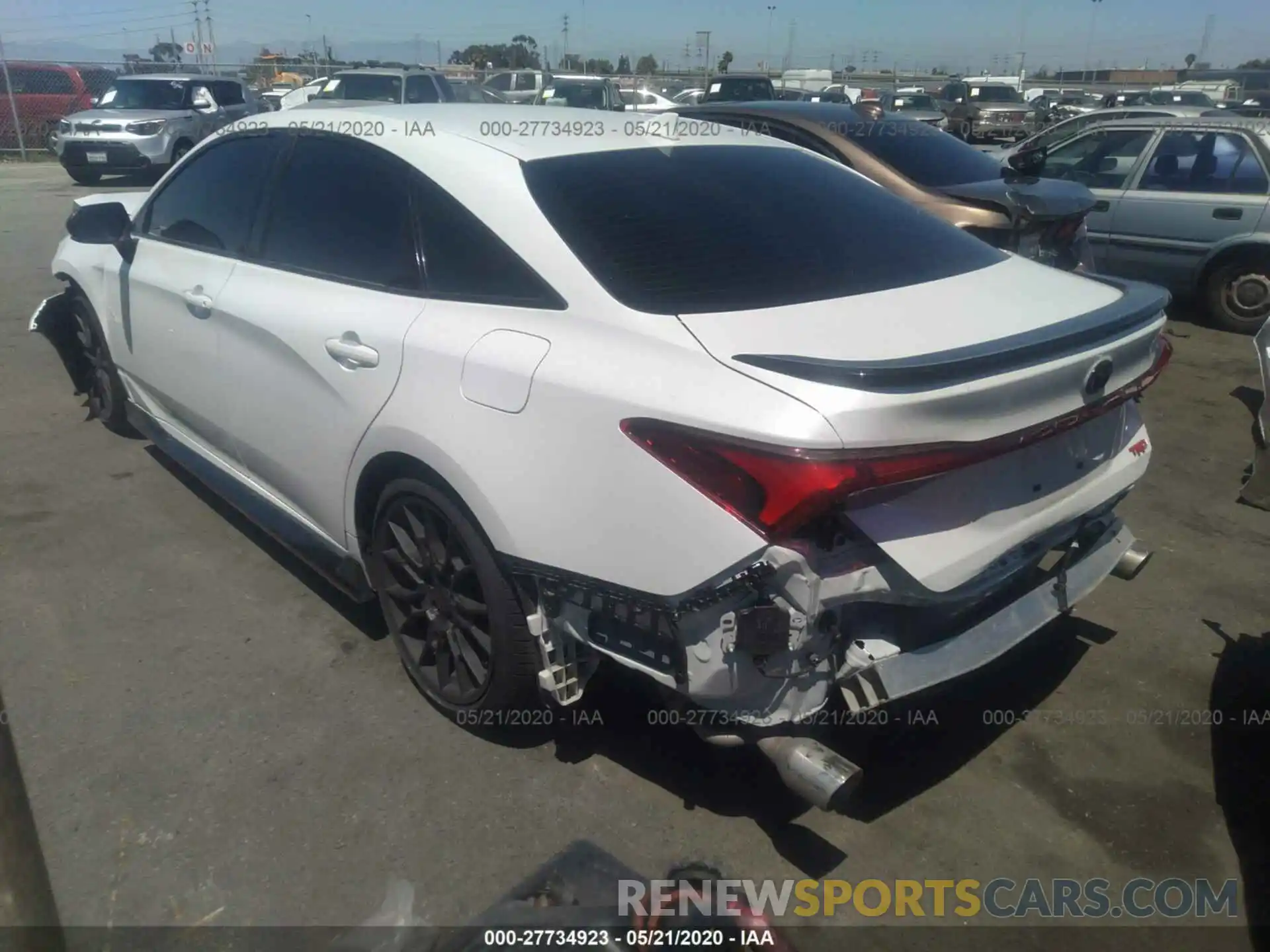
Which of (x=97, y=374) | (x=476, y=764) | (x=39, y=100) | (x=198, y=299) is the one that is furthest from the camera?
(x=39, y=100)

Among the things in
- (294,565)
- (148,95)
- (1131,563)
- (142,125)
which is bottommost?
(294,565)

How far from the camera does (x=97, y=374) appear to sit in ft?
16.9

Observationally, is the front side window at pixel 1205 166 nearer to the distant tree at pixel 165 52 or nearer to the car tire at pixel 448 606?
the car tire at pixel 448 606

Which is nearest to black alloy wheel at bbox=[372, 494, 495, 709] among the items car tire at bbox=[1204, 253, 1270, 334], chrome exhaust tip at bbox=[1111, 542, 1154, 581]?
chrome exhaust tip at bbox=[1111, 542, 1154, 581]

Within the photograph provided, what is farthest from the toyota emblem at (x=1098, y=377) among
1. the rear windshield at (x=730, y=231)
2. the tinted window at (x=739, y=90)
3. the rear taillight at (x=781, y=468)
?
the tinted window at (x=739, y=90)

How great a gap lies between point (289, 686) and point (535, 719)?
88 cm

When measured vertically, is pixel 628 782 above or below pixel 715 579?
below

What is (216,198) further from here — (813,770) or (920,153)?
(920,153)

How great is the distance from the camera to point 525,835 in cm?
261

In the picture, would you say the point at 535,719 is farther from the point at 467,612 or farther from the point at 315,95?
the point at 315,95

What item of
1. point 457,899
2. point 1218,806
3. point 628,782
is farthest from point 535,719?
point 1218,806

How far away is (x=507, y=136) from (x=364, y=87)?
1769cm

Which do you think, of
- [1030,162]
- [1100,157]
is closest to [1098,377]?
[1030,162]

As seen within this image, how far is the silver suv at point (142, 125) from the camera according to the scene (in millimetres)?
15828
